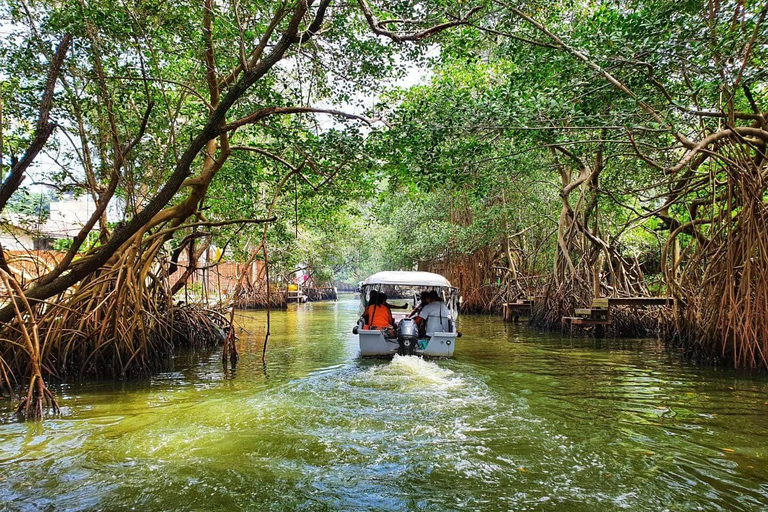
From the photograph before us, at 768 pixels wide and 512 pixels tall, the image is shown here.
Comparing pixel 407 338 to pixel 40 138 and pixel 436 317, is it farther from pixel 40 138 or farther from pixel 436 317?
pixel 40 138

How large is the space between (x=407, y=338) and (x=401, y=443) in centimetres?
409

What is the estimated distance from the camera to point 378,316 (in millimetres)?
9781

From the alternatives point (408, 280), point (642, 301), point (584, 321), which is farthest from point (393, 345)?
point (584, 321)

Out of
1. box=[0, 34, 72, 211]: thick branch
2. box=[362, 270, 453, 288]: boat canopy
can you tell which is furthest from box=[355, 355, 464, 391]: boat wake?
box=[0, 34, 72, 211]: thick branch

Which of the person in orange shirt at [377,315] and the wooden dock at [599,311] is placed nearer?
the person in orange shirt at [377,315]

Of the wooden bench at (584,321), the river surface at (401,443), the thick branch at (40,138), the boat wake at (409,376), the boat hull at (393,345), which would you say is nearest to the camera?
the river surface at (401,443)

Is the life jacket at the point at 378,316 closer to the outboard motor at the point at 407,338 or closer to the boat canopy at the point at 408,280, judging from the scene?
the boat canopy at the point at 408,280

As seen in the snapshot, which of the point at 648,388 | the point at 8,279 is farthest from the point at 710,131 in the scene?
the point at 8,279

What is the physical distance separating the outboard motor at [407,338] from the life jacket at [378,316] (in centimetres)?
94

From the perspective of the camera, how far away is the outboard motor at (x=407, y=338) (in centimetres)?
872

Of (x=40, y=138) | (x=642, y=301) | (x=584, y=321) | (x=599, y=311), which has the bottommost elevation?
(x=584, y=321)

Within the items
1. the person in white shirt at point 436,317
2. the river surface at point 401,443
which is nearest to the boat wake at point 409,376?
the river surface at point 401,443

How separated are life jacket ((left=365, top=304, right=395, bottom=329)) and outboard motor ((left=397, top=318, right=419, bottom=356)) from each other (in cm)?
94

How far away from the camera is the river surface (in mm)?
3543
